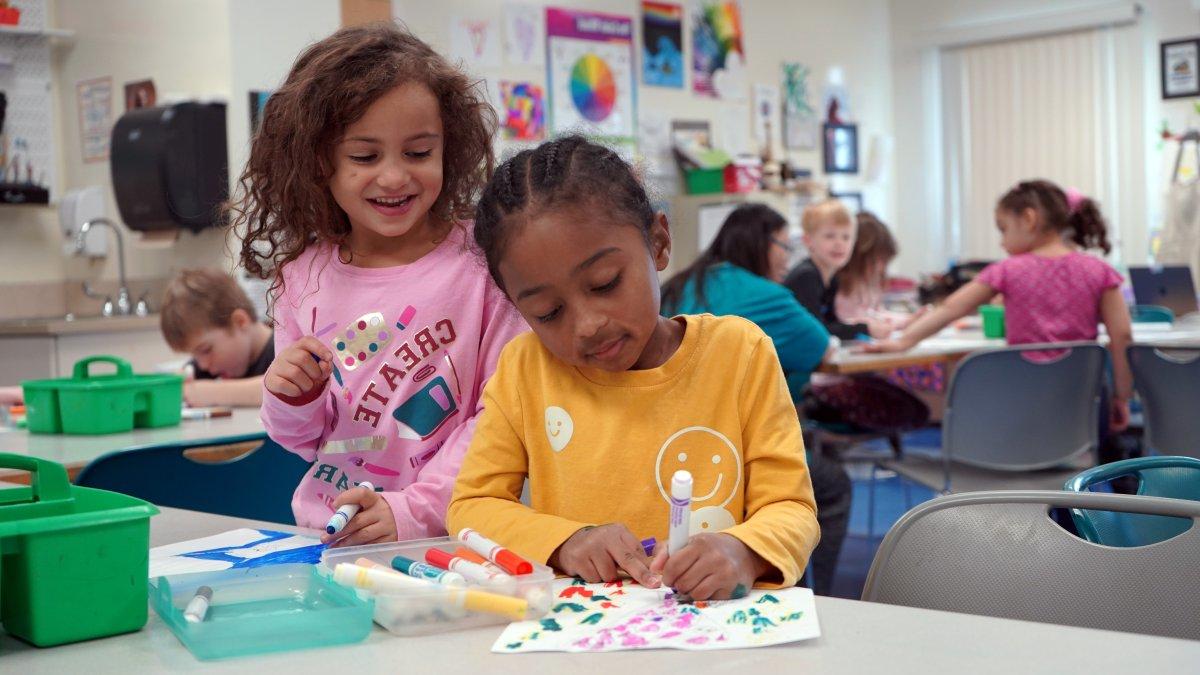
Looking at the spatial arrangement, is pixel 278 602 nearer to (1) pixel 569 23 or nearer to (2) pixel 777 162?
(1) pixel 569 23

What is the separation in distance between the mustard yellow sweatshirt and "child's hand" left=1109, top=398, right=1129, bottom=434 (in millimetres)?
2711

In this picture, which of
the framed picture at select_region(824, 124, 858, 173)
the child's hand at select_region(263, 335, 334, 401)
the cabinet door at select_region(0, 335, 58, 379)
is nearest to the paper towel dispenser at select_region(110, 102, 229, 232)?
the cabinet door at select_region(0, 335, 58, 379)

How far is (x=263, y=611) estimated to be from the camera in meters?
1.00

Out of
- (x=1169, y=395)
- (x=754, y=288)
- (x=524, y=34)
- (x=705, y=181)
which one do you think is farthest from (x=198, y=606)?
(x=705, y=181)

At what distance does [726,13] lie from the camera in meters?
7.08

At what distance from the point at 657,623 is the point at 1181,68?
7.33m

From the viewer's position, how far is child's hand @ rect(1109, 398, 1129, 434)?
142 inches

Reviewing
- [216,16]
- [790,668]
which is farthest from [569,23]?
[790,668]

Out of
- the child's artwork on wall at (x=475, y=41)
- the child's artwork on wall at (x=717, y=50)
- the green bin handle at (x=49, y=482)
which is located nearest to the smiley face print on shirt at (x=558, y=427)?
the green bin handle at (x=49, y=482)

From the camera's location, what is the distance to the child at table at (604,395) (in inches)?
45.6

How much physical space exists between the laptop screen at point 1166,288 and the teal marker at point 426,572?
15.3 ft

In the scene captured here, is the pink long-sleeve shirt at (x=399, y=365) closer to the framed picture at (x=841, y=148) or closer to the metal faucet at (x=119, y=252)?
the metal faucet at (x=119, y=252)

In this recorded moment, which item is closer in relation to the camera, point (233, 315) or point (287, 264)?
point (287, 264)

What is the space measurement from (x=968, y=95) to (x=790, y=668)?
8.00 meters
